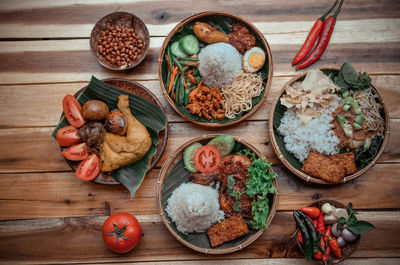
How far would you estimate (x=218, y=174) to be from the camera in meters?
3.11

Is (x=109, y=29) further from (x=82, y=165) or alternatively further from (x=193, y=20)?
(x=82, y=165)

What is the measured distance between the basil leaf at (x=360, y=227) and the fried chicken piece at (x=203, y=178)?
1349 millimetres

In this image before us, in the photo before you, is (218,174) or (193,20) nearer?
(218,174)

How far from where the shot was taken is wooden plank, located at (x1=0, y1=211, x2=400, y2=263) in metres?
3.28

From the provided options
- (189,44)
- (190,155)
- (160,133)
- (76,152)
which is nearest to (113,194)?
(76,152)

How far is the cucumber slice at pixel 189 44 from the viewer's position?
3.28m

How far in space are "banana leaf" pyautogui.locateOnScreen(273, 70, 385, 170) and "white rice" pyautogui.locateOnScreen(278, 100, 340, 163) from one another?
0.05 m

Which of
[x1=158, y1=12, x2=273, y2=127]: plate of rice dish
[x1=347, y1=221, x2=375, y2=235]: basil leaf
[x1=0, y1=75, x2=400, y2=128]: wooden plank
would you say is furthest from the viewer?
[x1=0, y1=75, x2=400, y2=128]: wooden plank

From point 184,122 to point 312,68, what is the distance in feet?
4.97

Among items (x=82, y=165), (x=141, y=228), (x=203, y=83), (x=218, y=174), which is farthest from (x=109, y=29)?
(x=141, y=228)

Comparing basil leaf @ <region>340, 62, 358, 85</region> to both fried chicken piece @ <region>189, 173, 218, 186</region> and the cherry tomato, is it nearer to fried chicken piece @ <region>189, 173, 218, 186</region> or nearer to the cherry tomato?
fried chicken piece @ <region>189, 173, 218, 186</region>

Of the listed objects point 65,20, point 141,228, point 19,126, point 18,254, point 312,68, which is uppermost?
point 312,68

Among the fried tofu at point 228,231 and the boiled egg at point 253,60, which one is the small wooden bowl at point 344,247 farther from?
the boiled egg at point 253,60

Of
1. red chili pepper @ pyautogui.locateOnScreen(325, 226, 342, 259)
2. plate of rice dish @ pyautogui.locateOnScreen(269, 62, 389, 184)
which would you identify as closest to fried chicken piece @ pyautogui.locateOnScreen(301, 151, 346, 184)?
plate of rice dish @ pyautogui.locateOnScreen(269, 62, 389, 184)
